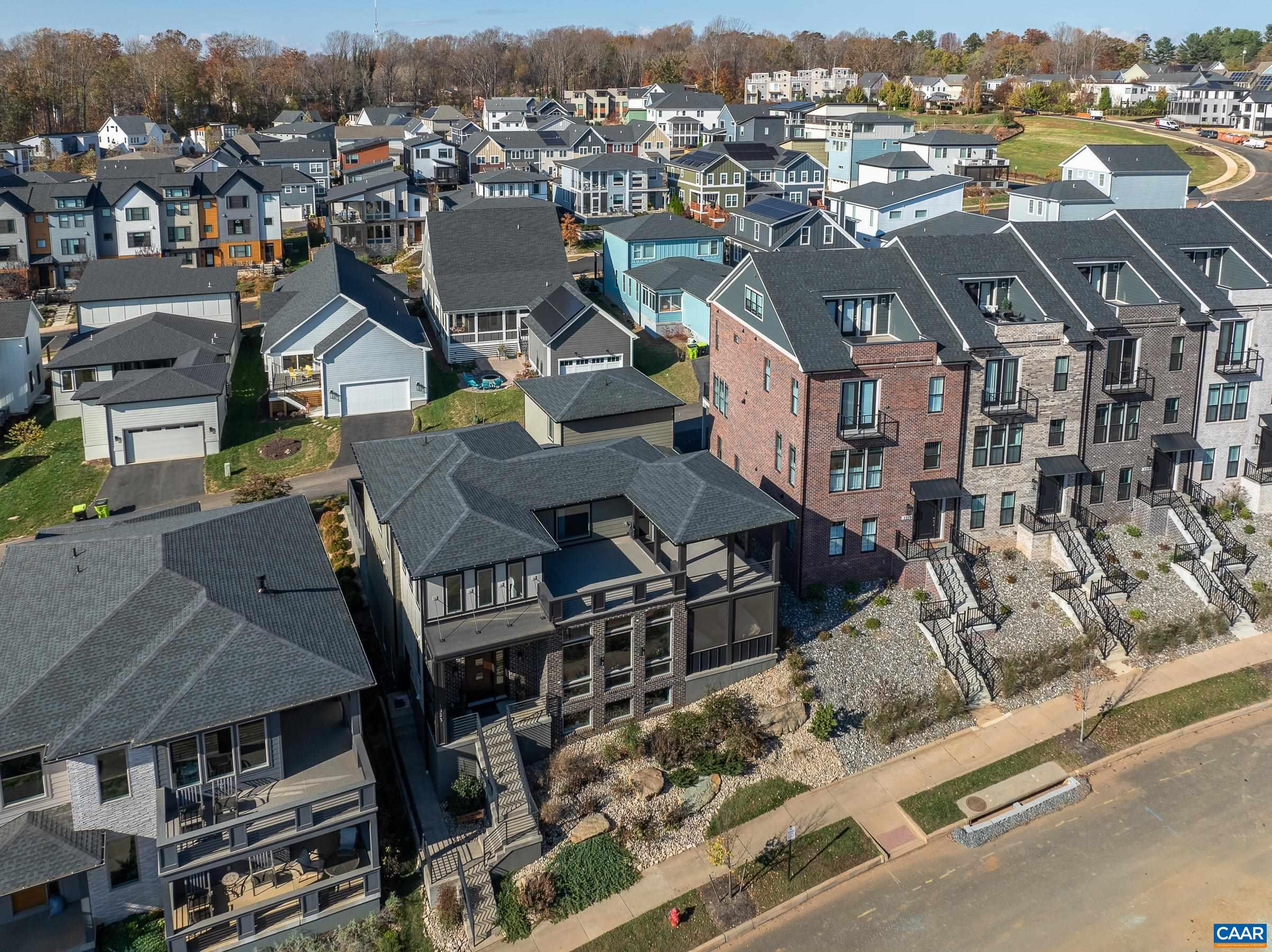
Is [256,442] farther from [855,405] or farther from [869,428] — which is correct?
[869,428]

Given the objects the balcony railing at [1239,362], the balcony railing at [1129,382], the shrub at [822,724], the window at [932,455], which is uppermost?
the balcony railing at [1239,362]

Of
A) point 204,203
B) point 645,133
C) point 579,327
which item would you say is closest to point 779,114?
point 645,133

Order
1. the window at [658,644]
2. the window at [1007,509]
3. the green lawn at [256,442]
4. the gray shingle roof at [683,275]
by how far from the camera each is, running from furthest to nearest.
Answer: the gray shingle roof at [683,275]
the green lawn at [256,442]
the window at [1007,509]
the window at [658,644]

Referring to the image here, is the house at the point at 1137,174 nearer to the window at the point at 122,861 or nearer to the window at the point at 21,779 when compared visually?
the window at the point at 122,861

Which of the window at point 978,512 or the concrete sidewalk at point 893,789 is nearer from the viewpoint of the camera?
the concrete sidewalk at point 893,789

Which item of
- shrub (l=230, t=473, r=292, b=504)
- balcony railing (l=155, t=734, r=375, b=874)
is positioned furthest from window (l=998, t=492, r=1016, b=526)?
shrub (l=230, t=473, r=292, b=504)

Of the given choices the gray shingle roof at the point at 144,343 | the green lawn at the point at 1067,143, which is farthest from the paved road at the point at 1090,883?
the green lawn at the point at 1067,143
